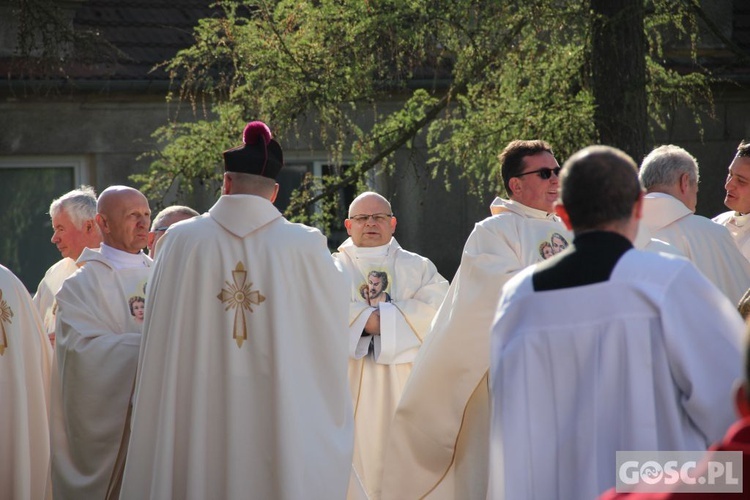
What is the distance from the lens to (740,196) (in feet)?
25.8

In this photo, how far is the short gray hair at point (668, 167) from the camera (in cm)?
690

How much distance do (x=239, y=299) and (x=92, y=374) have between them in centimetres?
125

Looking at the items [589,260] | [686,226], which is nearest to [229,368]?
[589,260]

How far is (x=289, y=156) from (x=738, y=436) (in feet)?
37.0

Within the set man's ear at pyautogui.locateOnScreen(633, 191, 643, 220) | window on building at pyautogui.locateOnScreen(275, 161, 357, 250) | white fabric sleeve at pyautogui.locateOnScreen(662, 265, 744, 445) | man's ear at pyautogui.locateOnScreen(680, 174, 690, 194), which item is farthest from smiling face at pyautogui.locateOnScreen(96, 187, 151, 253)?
window on building at pyautogui.locateOnScreen(275, 161, 357, 250)

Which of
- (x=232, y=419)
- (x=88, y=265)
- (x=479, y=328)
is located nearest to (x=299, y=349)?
(x=232, y=419)

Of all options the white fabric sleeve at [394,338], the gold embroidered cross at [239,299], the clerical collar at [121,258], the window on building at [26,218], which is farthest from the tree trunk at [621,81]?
the window on building at [26,218]

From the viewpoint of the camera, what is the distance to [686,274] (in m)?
3.51

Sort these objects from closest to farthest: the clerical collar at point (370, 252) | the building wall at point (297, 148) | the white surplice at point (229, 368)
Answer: the white surplice at point (229, 368) → the clerical collar at point (370, 252) → the building wall at point (297, 148)

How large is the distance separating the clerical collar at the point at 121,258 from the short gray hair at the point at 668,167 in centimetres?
286

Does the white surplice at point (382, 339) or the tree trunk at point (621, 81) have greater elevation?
the tree trunk at point (621, 81)

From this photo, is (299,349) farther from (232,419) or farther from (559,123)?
(559,123)

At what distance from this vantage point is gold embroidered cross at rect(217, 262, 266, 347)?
5641mm

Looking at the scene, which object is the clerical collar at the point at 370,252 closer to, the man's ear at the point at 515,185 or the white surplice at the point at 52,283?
the man's ear at the point at 515,185
